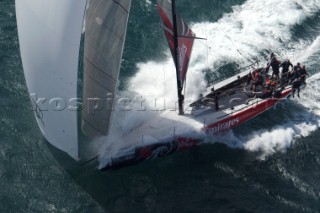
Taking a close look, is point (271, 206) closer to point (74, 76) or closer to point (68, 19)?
point (74, 76)

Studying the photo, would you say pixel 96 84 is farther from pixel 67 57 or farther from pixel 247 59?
pixel 247 59

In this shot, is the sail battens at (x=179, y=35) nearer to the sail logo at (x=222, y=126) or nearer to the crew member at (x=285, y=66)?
the sail logo at (x=222, y=126)

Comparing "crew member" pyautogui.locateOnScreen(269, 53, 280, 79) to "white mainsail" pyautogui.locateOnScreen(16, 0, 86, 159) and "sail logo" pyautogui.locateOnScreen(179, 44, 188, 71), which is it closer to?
"sail logo" pyautogui.locateOnScreen(179, 44, 188, 71)

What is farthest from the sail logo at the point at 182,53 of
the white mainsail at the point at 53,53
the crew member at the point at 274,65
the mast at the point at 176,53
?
the white mainsail at the point at 53,53

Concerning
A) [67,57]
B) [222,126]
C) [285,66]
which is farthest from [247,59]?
[67,57]

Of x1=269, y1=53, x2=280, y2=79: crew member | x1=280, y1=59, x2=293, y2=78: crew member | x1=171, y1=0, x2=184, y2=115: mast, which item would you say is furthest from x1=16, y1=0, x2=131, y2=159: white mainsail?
x1=280, y1=59, x2=293, y2=78: crew member

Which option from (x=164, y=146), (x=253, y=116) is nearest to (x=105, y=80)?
(x=164, y=146)

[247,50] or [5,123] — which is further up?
[247,50]
